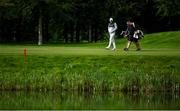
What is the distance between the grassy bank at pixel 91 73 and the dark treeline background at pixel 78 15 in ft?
144

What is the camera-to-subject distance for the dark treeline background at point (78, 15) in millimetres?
83250

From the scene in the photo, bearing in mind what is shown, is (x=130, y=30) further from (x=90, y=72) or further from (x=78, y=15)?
(x=78, y=15)

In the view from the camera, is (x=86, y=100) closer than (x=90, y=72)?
Yes

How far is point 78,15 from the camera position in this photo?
95562mm

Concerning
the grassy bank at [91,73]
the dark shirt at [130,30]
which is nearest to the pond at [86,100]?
the grassy bank at [91,73]

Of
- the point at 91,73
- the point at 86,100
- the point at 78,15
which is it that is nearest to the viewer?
the point at 86,100

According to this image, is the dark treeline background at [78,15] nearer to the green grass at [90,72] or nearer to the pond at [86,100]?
the green grass at [90,72]

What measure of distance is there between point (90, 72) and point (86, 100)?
14.1 ft

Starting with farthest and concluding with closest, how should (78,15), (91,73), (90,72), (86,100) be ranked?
1. (78,15)
2. (90,72)
3. (91,73)
4. (86,100)

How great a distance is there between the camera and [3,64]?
3709 centimetres

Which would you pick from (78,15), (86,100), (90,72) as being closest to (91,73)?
(90,72)

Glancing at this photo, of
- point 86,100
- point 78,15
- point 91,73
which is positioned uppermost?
point 78,15

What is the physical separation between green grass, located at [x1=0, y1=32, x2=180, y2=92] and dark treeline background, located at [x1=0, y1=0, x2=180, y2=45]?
43.4 metres

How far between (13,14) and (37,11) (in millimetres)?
3236
